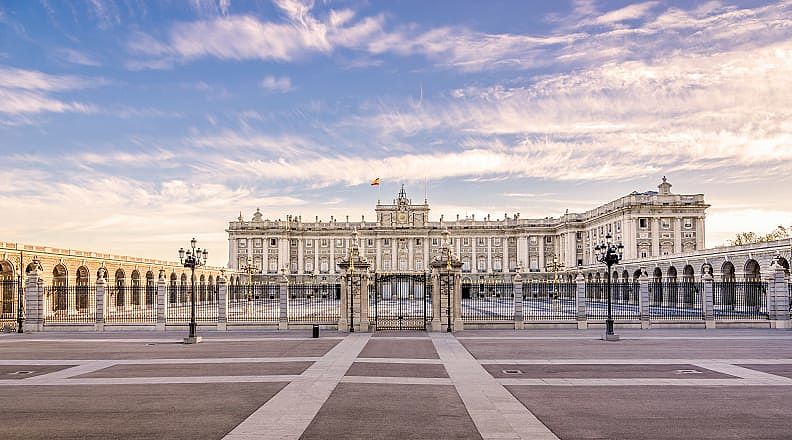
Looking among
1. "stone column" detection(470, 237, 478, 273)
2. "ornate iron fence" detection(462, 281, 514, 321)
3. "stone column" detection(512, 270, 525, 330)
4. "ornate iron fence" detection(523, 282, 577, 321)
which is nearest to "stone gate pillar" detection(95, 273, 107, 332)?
"ornate iron fence" detection(462, 281, 514, 321)

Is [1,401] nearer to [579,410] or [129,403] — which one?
[129,403]

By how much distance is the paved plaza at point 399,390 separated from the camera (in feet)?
43.0

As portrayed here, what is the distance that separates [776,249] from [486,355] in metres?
41.2

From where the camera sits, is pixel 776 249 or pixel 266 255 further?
pixel 266 255

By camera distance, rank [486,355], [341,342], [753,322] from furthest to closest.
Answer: [753,322]
[341,342]
[486,355]

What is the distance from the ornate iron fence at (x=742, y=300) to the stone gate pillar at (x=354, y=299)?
20.5 meters

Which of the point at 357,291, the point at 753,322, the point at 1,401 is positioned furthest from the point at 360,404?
the point at 753,322

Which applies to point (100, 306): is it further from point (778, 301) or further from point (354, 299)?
point (778, 301)

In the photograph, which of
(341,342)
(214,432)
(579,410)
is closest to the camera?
(214,432)

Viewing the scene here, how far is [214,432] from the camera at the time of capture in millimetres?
12742

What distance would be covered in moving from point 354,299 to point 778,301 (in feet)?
74.1

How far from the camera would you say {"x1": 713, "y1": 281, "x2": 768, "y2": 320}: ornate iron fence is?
1693 inches

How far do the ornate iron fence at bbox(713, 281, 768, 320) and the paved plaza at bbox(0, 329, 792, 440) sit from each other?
46.9 ft

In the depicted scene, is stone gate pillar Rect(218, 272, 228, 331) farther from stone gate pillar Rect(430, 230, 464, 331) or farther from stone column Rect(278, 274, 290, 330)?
stone gate pillar Rect(430, 230, 464, 331)
